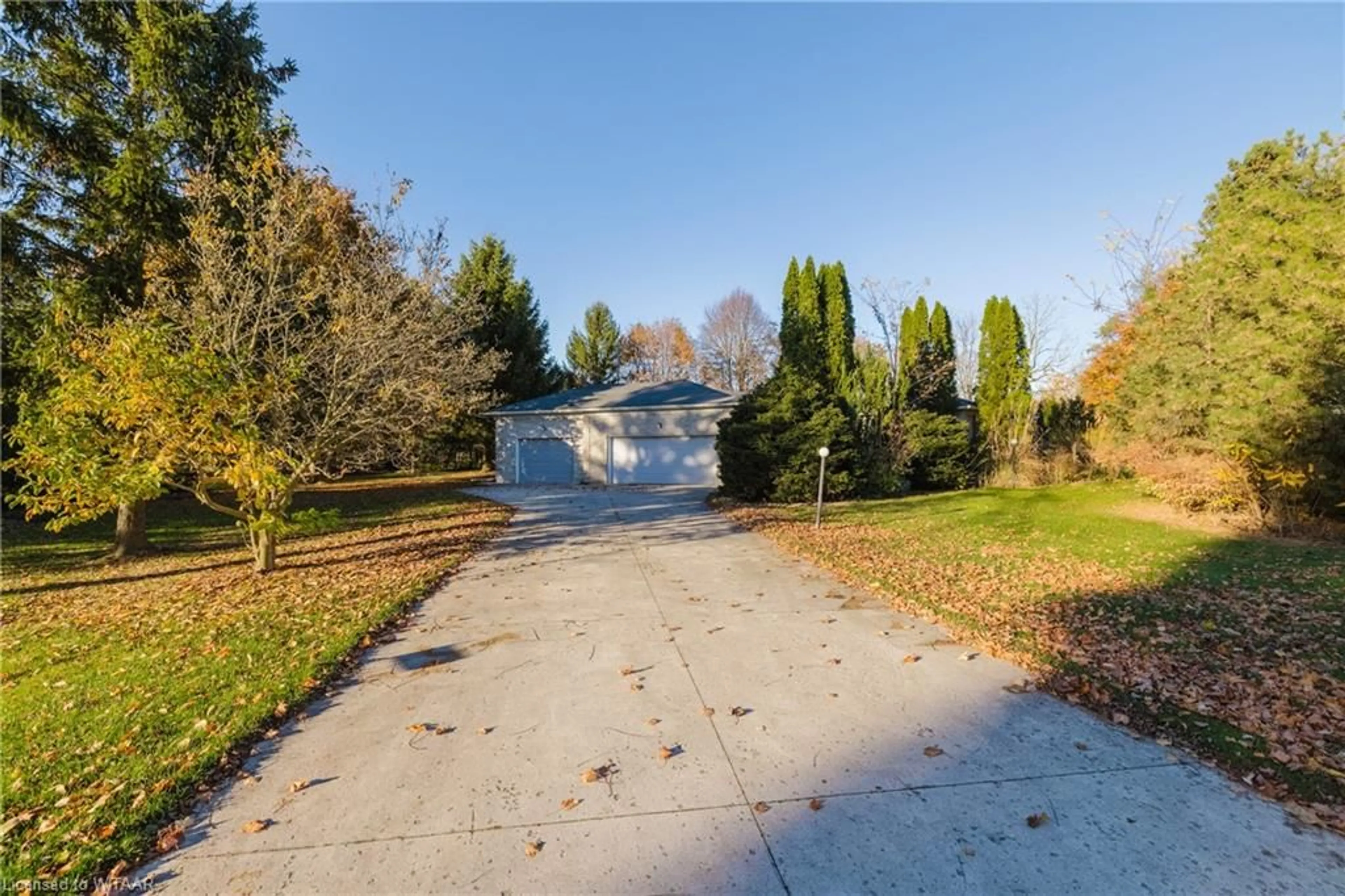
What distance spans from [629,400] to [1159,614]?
1809 centimetres

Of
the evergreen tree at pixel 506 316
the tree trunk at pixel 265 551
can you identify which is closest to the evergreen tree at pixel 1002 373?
the evergreen tree at pixel 506 316

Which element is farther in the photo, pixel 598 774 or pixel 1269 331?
pixel 1269 331

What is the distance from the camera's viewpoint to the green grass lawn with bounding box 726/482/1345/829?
3414 mm

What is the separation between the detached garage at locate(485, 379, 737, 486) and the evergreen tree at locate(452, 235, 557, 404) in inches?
147

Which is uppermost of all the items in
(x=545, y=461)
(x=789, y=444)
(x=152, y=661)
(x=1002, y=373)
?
(x=1002, y=373)

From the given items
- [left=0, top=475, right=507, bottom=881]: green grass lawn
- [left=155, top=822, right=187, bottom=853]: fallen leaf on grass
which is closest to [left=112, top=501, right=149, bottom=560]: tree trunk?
[left=0, top=475, right=507, bottom=881]: green grass lawn

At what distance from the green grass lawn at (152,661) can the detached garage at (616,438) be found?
11.2m

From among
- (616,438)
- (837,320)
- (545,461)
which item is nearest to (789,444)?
(837,320)

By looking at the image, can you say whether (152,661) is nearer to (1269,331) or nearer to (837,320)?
(1269,331)

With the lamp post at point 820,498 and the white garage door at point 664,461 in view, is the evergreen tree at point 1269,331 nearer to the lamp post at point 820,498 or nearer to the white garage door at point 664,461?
the lamp post at point 820,498

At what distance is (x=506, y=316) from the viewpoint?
90.1 ft

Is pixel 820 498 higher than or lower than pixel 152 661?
higher

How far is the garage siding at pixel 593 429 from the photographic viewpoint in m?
21.2

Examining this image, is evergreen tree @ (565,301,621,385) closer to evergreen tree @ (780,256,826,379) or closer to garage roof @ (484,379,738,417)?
garage roof @ (484,379,738,417)
